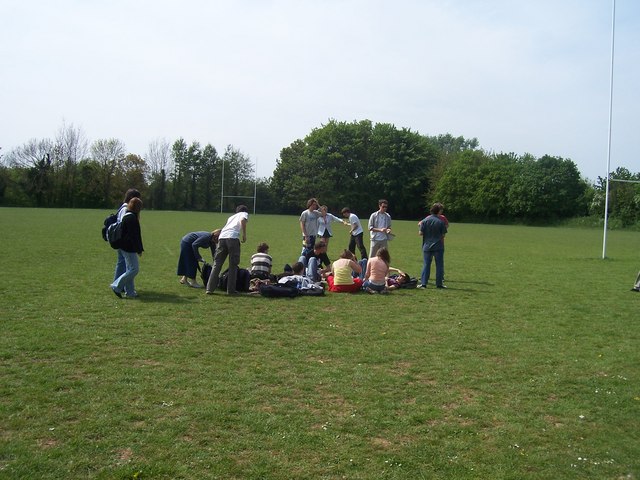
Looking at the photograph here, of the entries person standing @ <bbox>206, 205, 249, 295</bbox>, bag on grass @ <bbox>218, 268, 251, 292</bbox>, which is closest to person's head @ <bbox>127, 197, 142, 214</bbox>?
person standing @ <bbox>206, 205, 249, 295</bbox>

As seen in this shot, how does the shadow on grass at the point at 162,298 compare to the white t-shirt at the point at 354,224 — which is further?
the white t-shirt at the point at 354,224

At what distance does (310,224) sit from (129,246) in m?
4.73

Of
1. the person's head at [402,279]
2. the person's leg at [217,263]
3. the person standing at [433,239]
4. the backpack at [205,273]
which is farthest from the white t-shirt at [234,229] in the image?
the person standing at [433,239]

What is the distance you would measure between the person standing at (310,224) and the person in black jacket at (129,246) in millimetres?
4368

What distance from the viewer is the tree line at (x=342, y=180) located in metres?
66.9

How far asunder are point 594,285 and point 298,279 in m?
6.96

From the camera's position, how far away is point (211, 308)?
29.6ft

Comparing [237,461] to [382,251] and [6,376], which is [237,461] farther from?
[382,251]

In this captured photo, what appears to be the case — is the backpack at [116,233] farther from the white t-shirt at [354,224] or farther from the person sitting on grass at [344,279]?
the white t-shirt at [354,224]

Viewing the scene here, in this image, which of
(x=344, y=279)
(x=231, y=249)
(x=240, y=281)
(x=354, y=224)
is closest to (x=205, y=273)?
(x=240, y=281)

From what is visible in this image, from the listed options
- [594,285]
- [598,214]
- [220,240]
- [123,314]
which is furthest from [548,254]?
[598,214]

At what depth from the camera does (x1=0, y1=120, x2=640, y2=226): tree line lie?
66875 mm

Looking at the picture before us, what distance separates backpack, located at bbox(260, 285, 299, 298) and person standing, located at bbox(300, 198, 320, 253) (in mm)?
3035

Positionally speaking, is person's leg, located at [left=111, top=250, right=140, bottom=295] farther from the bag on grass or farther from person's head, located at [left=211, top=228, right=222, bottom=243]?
person's head, located at [left=211, top=228, right=222, bottom=243]
